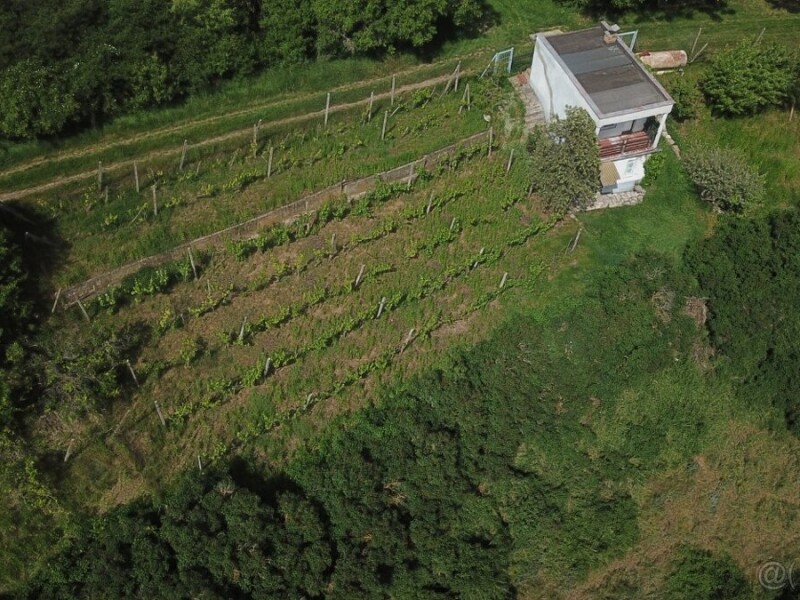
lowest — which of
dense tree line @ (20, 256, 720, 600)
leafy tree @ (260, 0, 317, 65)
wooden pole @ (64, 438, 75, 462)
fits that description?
dense tree line @ (20, 256, 720, 600)

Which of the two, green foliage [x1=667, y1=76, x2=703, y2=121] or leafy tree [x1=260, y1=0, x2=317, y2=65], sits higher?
leafy tree [x1=260, y1=0, x2=317, y2=65]

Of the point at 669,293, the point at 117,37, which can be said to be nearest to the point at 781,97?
the point at 669,293

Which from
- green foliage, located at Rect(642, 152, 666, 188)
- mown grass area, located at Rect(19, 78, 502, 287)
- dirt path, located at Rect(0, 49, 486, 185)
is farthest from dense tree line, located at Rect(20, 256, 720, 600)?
dirt path, located at Rect(0, 49, 486, 185)

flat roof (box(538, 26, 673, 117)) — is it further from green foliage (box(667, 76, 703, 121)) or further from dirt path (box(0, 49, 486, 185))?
dirt path (box(0, 49, 486, 185))

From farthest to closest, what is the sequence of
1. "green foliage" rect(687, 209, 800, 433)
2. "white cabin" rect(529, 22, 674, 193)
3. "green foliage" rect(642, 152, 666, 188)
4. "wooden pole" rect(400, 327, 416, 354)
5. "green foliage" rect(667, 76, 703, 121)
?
"green foliage" rect(667, 76, 703, 121) < "green foliage" rect(642, 152, 666, 188) < "white cabin" rect(529, 22, 674, 193) < "green foliage" rect(687, 209, 800, 433) < "wooden pole" rect(400, 327, 416, 354)

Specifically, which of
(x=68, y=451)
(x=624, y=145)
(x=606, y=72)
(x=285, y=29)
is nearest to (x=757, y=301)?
(x=624, y=145)

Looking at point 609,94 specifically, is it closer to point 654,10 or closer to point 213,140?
point 654,10

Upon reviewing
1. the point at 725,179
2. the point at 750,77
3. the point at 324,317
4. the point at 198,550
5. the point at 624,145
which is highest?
the point at 750,77

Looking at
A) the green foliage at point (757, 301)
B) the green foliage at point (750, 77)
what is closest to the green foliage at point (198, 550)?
the green foliage at point (757, 301)
